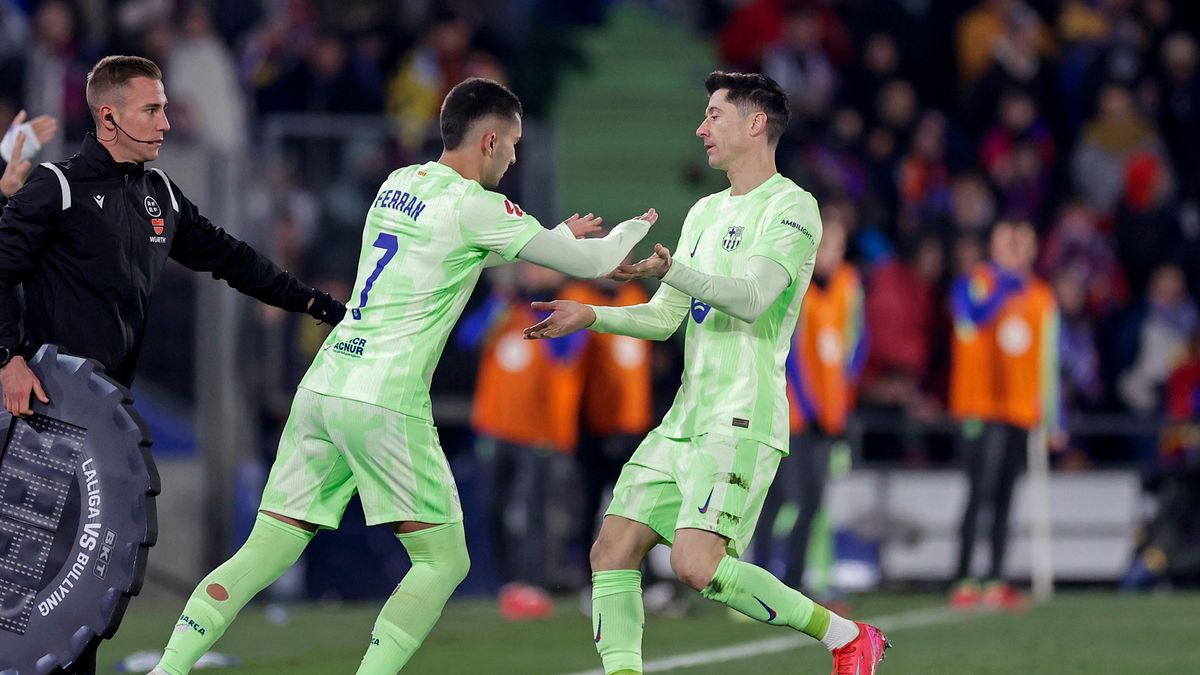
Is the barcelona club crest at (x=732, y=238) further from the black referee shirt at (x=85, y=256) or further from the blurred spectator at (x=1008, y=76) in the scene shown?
the blurred spectator at (x=1008, y=76)

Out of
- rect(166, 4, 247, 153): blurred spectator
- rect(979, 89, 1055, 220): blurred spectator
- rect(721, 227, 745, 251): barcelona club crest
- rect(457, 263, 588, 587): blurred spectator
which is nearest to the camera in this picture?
rect(721, 227, 745, 251): barcelona club crest

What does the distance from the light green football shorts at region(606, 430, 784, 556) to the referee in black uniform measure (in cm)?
186

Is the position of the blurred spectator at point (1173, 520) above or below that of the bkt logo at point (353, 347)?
below

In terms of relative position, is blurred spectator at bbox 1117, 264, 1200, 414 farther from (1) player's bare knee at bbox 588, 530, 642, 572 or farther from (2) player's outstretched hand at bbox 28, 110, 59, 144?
(2) player's outstretched hand at bbox 28, 110, 59, 144

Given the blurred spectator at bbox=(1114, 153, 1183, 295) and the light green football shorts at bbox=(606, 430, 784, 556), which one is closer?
the light green football shorts at bbox=(606, 430, 784, 556)

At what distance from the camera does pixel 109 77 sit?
23.1 ft

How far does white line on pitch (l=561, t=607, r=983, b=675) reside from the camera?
9.45 metres

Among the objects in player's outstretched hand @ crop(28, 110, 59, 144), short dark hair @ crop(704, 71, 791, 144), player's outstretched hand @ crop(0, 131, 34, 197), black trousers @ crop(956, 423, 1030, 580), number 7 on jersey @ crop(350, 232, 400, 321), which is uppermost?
short dark hair @ crop(704, 71, 791, 144)

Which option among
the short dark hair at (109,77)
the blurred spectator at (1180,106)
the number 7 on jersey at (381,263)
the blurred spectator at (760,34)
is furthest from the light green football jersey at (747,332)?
the blurred spectator at (1180,106)

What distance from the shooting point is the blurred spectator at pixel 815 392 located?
12.8 meters

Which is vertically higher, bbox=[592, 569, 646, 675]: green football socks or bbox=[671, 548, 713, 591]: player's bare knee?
bbox=[671, 548, 713, 591]: player's bare knee

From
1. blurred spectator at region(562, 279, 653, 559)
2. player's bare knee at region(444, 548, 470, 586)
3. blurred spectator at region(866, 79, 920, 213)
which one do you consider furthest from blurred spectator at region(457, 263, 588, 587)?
player's bare knee at region(444, 548, 470, 586)

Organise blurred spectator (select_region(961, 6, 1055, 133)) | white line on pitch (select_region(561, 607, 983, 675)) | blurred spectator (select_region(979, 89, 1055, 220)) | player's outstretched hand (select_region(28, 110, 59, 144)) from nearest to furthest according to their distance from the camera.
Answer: player's outstretched hand (select_region(28, 110, 59, 144))
white line on pitch (select_region(561, 607, 983, 675))
blurred spectator (select_region(979, 89, 1055, 220))
blurred spectator (select_region(961, 6, 1055, 133))

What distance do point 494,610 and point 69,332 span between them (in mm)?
7185
